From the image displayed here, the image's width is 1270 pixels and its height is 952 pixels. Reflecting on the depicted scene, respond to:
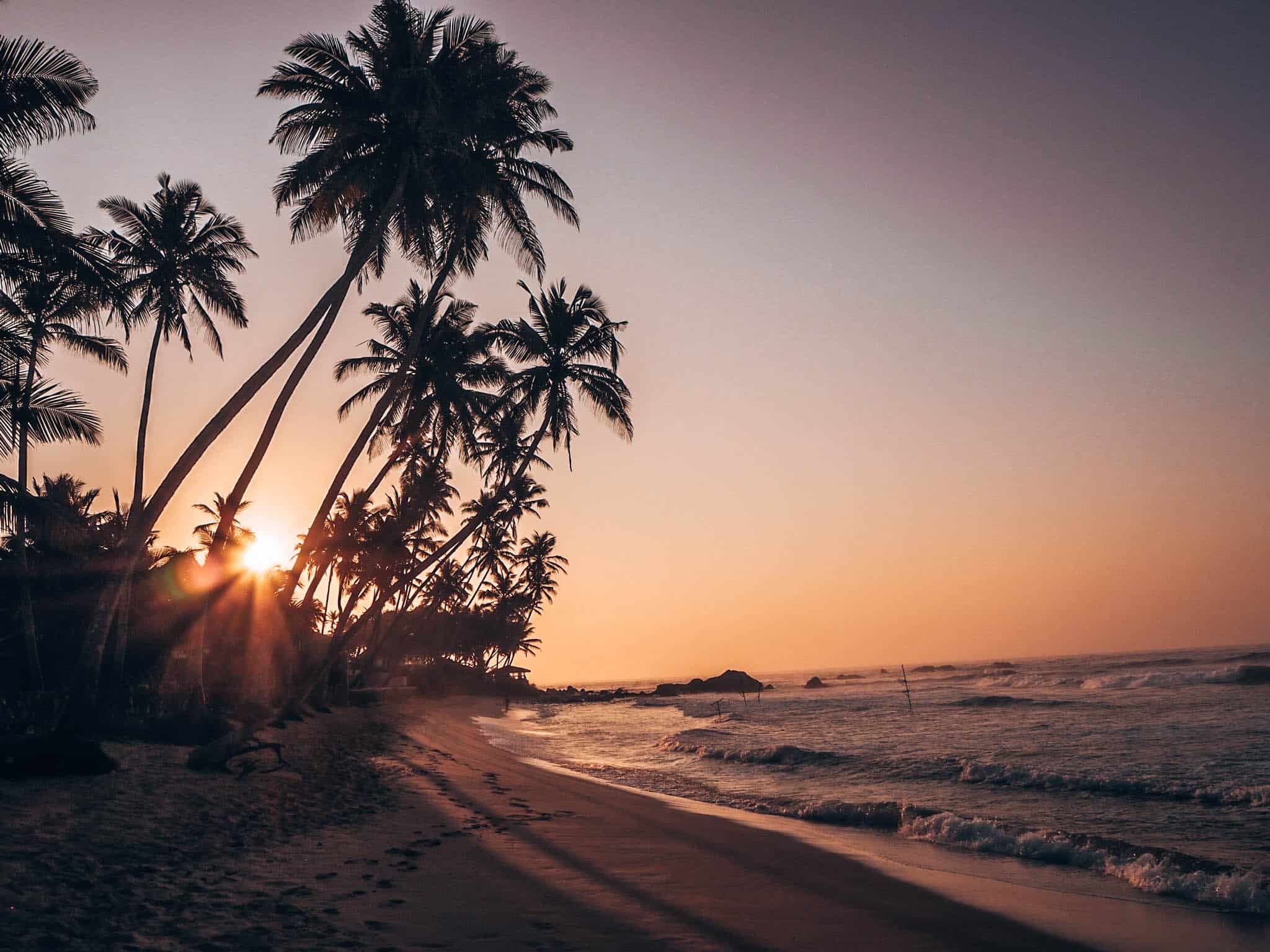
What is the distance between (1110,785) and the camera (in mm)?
14547

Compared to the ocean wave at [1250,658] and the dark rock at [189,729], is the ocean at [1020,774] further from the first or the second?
the ocean wave at [1250,658]

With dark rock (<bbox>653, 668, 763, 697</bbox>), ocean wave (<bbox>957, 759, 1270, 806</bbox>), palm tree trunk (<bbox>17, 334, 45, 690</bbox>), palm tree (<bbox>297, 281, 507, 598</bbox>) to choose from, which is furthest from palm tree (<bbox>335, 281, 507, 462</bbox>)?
dark rock (<bbox>653, 668, 763, 697</bbox>)

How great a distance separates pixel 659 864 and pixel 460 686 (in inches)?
2596

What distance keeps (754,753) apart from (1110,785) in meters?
9.50

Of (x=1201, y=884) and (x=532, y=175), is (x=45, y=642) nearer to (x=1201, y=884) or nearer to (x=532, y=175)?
(x=532, y=175)

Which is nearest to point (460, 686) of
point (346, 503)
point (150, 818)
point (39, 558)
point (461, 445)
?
point (346, 503)

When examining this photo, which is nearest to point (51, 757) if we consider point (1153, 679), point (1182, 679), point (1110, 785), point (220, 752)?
point (220, 752)

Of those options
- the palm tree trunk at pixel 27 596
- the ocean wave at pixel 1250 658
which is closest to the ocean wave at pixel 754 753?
the palm tree trunk at pixel 27 596

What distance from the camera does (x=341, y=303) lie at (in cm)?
1692

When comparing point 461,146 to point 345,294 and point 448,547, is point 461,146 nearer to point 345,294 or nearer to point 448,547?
point 345,294

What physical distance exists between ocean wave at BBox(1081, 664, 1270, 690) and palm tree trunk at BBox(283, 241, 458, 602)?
156 feet

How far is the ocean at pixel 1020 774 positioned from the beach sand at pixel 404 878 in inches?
112

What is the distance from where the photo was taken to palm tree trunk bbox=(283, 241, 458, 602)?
21016 mm

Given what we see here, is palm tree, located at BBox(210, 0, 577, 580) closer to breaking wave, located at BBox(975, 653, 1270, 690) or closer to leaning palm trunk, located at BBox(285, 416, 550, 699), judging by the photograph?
leaning palm trunk, located at BBox(285, 416, 550, 699)
